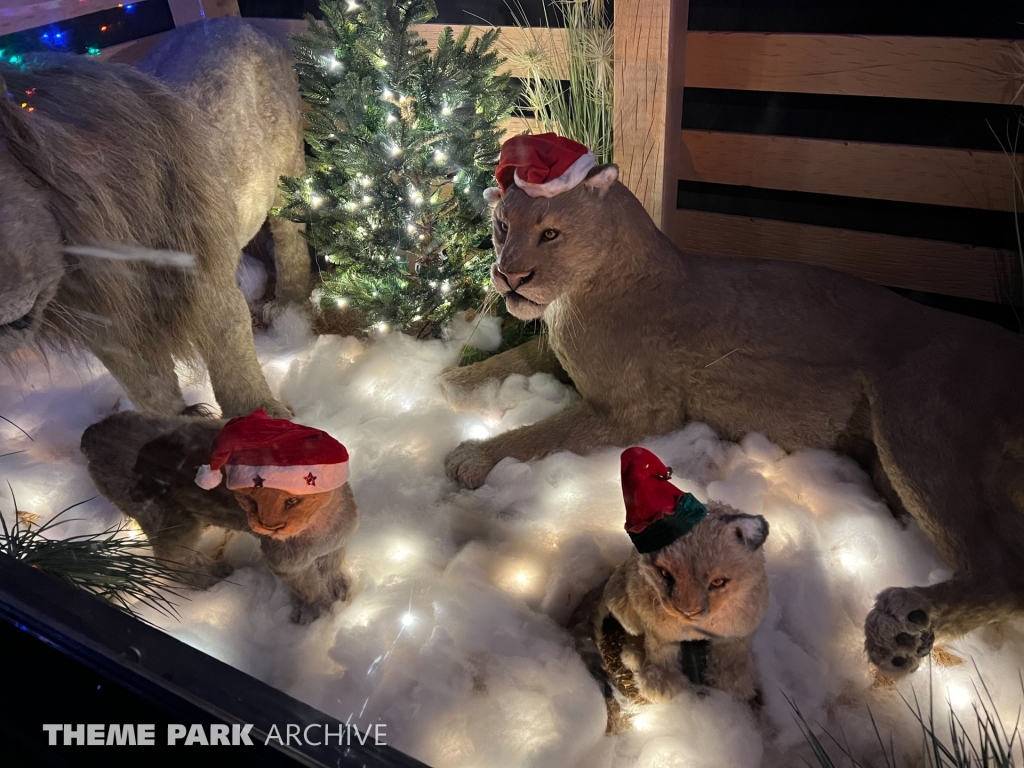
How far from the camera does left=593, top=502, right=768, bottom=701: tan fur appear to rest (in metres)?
0.97

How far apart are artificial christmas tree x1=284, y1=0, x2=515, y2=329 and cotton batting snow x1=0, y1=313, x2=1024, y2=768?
15.0 inches

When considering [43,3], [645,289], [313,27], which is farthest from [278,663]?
[313,27]

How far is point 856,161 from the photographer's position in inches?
64.9

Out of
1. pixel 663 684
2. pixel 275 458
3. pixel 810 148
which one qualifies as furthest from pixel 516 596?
pixel 810 148

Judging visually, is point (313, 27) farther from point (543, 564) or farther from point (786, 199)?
point (543, 564)

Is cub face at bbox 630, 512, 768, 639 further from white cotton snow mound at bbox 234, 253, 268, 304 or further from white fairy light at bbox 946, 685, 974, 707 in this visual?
white cotton snow mound at bbox 234, 253, 268, 304

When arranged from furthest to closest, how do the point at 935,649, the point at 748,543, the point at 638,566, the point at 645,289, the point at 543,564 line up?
the point at 645,289 < the point at 543,564 < the point at 935,649 < the point at 638,566 < the point at 748,543

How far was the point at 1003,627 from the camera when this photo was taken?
1216 millimetres

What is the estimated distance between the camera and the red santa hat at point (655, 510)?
98 centimetres

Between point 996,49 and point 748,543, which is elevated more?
point 996,49

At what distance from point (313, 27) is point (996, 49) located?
4.82ft

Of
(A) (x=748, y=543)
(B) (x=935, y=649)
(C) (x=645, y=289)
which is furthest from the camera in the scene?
(C) (x=645, y=289)

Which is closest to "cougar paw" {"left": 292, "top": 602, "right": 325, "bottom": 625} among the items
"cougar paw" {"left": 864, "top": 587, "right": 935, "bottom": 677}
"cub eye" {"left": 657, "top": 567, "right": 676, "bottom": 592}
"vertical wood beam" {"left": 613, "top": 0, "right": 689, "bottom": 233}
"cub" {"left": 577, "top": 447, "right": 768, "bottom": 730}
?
"cub" {"left": 577, "top": 447, "right": 768, "bottom": 730}

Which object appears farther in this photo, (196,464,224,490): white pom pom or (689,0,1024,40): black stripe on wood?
(689,0,1024,40): black stripe on wood
